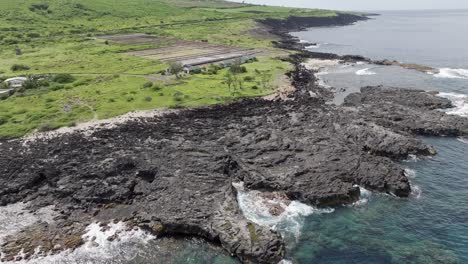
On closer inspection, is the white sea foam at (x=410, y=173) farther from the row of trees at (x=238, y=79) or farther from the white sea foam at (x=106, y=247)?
the row of trees at (x=238, y=79)

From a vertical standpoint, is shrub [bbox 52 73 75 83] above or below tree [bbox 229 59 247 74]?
below

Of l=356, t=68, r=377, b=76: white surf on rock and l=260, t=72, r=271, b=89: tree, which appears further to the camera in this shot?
l=356, t=68, r=377, b=76: white surf on rock

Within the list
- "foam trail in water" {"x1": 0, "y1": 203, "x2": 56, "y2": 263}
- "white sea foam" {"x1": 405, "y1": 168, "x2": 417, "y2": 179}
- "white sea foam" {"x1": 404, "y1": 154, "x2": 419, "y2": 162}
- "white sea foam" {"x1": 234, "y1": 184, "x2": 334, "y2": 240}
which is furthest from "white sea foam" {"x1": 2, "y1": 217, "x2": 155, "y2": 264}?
"white sea foam" {"x1": 404, "y1": 154, "x2": 419, "y2": 162}

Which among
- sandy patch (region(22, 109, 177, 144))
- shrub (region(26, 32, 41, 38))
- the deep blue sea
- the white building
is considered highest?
shrub (region(26, 32, 41, 38))

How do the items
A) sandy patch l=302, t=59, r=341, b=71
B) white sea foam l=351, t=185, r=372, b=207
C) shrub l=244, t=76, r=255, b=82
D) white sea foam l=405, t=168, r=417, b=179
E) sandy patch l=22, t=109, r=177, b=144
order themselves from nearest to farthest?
white sea foam l=351, t=185, r=372, b=207 → white sea foam l=405, t=168, r=417, b=179 → sandy patch l=22, t=109, r=177, b=144 → shrub l=244, t=76, r=255, b=82 → sandy patch l=302, t=59, r=341, b=71

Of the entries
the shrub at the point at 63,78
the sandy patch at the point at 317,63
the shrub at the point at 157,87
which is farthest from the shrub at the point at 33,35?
the sandy patch at the point at 317,63

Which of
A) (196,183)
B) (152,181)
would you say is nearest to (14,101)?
(152,181)

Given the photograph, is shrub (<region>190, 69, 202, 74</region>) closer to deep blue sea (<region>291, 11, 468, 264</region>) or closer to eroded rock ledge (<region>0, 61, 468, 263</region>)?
eroded rock ledge (<region>0, 61, 468, 263</region>)

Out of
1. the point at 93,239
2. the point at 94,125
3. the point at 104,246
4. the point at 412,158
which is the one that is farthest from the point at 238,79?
the point at 104,246
